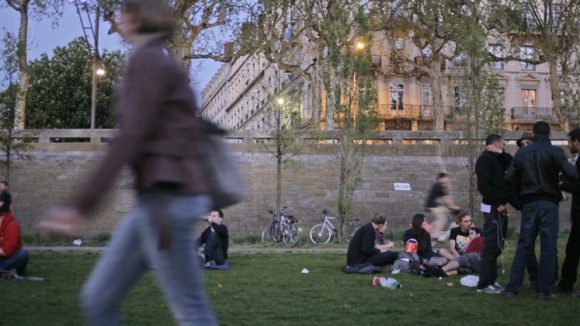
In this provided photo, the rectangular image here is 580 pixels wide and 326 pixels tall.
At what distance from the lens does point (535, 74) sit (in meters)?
61.8

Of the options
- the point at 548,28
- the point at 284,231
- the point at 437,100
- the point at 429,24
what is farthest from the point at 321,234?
the point at 548,28

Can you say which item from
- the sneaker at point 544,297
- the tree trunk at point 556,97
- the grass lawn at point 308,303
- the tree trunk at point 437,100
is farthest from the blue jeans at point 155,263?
the tree trunk at point 437,100

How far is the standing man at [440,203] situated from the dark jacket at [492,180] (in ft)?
4.98

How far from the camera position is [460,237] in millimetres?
13398

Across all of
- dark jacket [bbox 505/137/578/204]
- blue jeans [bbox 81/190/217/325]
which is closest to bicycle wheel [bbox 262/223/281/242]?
dark jacket [bbox 505/137/578/204]

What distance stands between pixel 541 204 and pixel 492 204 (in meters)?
0.88

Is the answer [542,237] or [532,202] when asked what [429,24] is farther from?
[542,237]

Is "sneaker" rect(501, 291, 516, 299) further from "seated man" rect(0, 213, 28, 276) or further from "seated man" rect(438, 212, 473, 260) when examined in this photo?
"seated man" rect(0, 213, 28, 276)

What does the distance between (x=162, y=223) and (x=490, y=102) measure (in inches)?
1103

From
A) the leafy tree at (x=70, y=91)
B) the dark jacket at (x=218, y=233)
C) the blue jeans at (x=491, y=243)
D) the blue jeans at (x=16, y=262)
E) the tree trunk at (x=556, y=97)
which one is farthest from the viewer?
the leafy tree at (x=70, y=91)

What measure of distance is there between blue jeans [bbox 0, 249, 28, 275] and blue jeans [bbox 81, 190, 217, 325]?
28.0ft

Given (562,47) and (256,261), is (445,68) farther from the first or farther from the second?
(256,261)

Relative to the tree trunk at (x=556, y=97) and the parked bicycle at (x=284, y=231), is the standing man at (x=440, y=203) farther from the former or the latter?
the tree trunk at (x=556, y=97)

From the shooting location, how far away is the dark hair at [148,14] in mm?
3354
